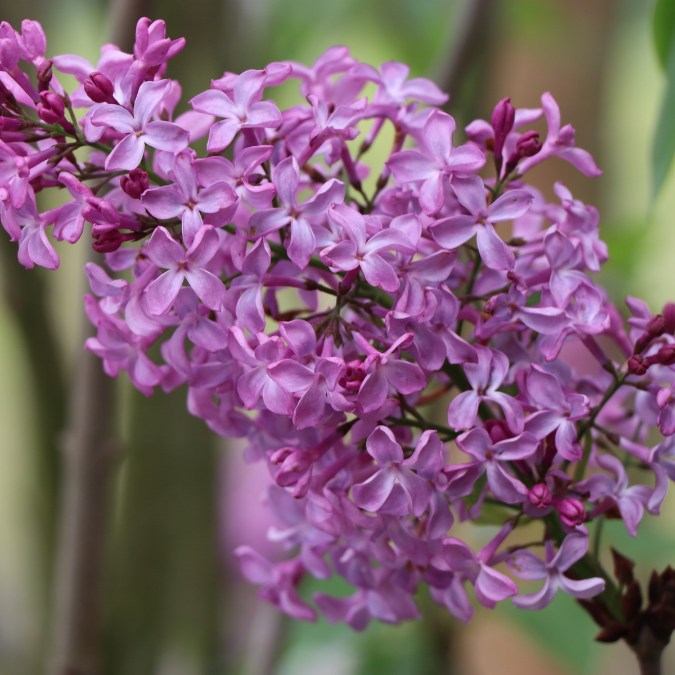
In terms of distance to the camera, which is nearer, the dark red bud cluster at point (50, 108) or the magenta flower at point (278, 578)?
the dark red bud cluster at point (50, 108)

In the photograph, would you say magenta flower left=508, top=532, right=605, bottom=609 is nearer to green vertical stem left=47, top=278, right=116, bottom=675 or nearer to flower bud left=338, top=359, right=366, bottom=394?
flower bud left=338, top=359, right=366, bottom=394

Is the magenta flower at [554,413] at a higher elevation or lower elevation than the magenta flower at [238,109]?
lower

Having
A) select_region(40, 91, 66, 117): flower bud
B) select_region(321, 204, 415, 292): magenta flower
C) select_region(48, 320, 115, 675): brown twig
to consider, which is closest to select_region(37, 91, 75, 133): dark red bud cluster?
select_region(40, 91, 66, 117): flower bud

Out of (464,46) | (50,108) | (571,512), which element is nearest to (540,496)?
(571,512)

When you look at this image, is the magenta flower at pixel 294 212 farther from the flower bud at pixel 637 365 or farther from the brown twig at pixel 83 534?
the brown twig at pixel 83 534

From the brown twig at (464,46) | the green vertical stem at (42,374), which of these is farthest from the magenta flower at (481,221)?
the green vertical stem at (42,374)

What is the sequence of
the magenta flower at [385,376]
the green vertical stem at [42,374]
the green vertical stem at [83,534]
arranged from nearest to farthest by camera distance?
1. the magenta flower at [385,376]
2. the green vertical stem at [83,534]
3. the green vertical stem at [42,374]

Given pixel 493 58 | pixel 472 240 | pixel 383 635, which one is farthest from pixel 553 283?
pixel 383 635
